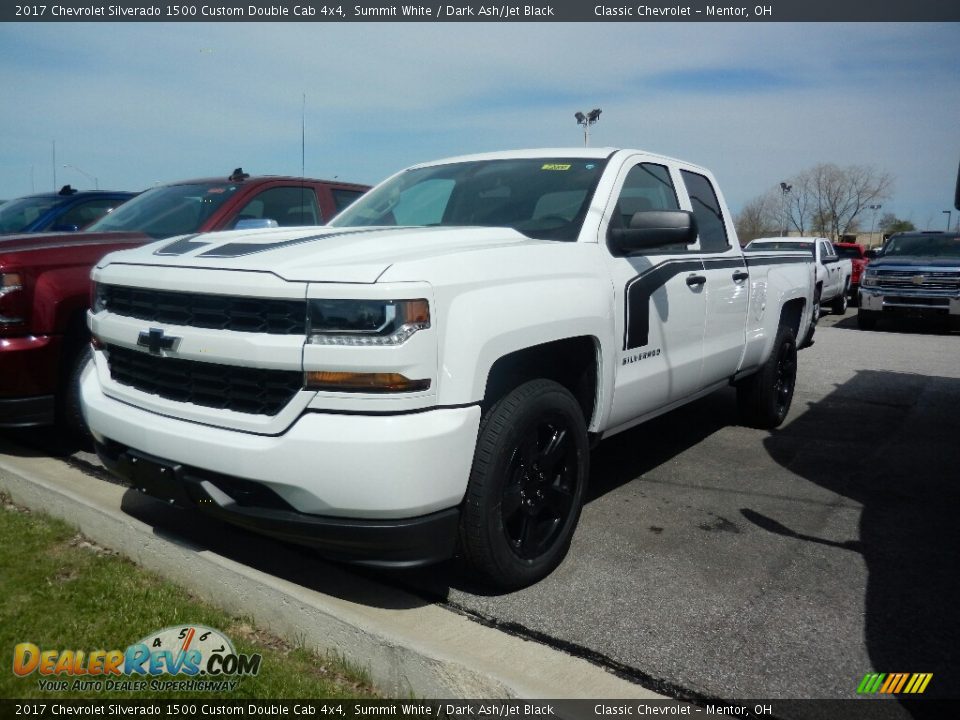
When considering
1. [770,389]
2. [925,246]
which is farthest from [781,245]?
[770,389]

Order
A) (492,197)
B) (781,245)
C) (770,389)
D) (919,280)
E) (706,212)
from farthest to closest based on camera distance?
(781,245)
(919,280)
(770,389)
(706,212)
(492,197)

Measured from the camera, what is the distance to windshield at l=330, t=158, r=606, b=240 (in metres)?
3.90

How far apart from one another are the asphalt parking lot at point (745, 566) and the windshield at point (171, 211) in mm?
1703

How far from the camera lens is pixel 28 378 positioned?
14.2 feet

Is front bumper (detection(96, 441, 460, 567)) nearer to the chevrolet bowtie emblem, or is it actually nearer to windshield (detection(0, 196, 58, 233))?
the chevrolet bowtie emblem

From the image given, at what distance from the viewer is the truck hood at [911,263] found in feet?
46.6

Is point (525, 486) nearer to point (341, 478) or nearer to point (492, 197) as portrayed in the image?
point (341, 478)

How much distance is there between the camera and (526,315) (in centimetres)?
303

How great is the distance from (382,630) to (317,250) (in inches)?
52.8

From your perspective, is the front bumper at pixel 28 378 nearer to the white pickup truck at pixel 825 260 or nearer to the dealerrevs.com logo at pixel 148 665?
the dealerrevs.com logo at pixel 148 665

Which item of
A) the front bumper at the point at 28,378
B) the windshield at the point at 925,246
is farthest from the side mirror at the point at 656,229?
the windshield at the point at 925,246

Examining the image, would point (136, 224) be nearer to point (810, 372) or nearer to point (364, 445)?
point (364, 445)

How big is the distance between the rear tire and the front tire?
2909 millimetres

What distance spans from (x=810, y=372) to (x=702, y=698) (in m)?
7.24
